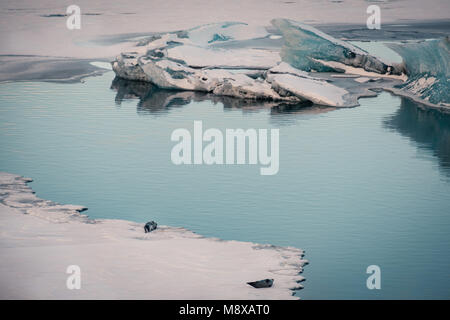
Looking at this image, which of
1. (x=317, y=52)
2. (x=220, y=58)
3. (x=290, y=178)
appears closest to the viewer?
(x=290, y=178)

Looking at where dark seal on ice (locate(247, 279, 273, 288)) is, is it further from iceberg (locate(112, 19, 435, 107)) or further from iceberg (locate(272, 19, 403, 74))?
iceberg (locate(272, 19, 403, 74))

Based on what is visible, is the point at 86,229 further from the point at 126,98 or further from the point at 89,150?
the point at 126,98

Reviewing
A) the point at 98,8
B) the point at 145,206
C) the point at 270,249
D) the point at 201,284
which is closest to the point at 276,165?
the point at 145,206

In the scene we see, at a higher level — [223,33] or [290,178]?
[223,33]

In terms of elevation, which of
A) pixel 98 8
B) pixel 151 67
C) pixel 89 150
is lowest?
pixel 89 150

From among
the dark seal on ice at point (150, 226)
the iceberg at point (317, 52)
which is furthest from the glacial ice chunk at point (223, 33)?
the dark seal on ice at point (150, 226)

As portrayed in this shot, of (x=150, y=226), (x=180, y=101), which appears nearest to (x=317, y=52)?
(x=180, y=101)

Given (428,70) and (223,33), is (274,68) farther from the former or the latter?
(223,33)
